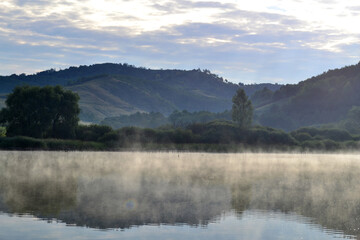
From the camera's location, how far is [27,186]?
44812mm

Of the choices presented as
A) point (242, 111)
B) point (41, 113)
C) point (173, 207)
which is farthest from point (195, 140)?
point (173, 207)

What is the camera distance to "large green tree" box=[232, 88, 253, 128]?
16725 cm

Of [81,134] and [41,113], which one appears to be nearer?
[41,113]

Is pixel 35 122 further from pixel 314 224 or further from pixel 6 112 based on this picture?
pixel 314 224

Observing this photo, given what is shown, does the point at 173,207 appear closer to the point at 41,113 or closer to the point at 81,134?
the point at 41,113

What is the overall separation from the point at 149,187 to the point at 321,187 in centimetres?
1677

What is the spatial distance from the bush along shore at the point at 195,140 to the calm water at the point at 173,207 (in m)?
57.2

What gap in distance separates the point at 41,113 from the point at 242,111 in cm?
7300

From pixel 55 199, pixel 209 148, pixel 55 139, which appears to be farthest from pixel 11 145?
pixel 55 199

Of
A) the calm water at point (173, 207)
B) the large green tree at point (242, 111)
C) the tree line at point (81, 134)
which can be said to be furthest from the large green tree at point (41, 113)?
the large green tree at point (242, 111)

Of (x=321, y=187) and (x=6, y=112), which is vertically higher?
(x=6, y=112)

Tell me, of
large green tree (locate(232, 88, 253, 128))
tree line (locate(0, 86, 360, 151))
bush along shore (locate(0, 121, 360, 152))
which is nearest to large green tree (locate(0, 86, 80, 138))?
tree line (locate(0, 86, 360, 151))

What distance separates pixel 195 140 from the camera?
472 ft

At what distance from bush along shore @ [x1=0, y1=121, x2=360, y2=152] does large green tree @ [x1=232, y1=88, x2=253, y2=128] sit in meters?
2.87
